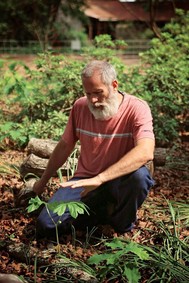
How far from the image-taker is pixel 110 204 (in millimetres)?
3227

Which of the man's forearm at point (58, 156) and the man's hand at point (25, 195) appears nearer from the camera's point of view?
the man's forearm at point (58, 156)

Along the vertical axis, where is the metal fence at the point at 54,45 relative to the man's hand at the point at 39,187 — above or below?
above

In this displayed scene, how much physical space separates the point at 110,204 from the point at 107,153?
39 centimetres

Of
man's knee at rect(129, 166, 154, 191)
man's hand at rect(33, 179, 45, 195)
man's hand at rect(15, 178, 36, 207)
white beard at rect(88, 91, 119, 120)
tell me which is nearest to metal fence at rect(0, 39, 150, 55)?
man's hand at rect(15, 178, 36, 207)

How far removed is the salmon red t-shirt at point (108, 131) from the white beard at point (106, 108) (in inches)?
1.9

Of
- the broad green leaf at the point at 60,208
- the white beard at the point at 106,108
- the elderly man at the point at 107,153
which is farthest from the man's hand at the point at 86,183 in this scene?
the white beard at the point at 106,108

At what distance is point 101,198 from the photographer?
3223 mm

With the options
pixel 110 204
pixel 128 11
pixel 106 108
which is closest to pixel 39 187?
pixel 110 204

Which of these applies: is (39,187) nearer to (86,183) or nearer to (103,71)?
(86,183)

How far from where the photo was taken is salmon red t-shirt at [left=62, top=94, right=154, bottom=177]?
3.08m

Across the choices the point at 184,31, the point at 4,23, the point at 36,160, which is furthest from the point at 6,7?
the point at 36,160

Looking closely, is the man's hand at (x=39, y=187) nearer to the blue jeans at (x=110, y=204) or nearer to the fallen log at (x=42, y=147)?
the blue jeans at (x=110, y=204)

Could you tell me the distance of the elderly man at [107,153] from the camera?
2963 mm

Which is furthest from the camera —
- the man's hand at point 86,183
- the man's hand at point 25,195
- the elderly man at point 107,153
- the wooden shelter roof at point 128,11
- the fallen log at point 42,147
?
the wooden shelter roof at point 128,11
